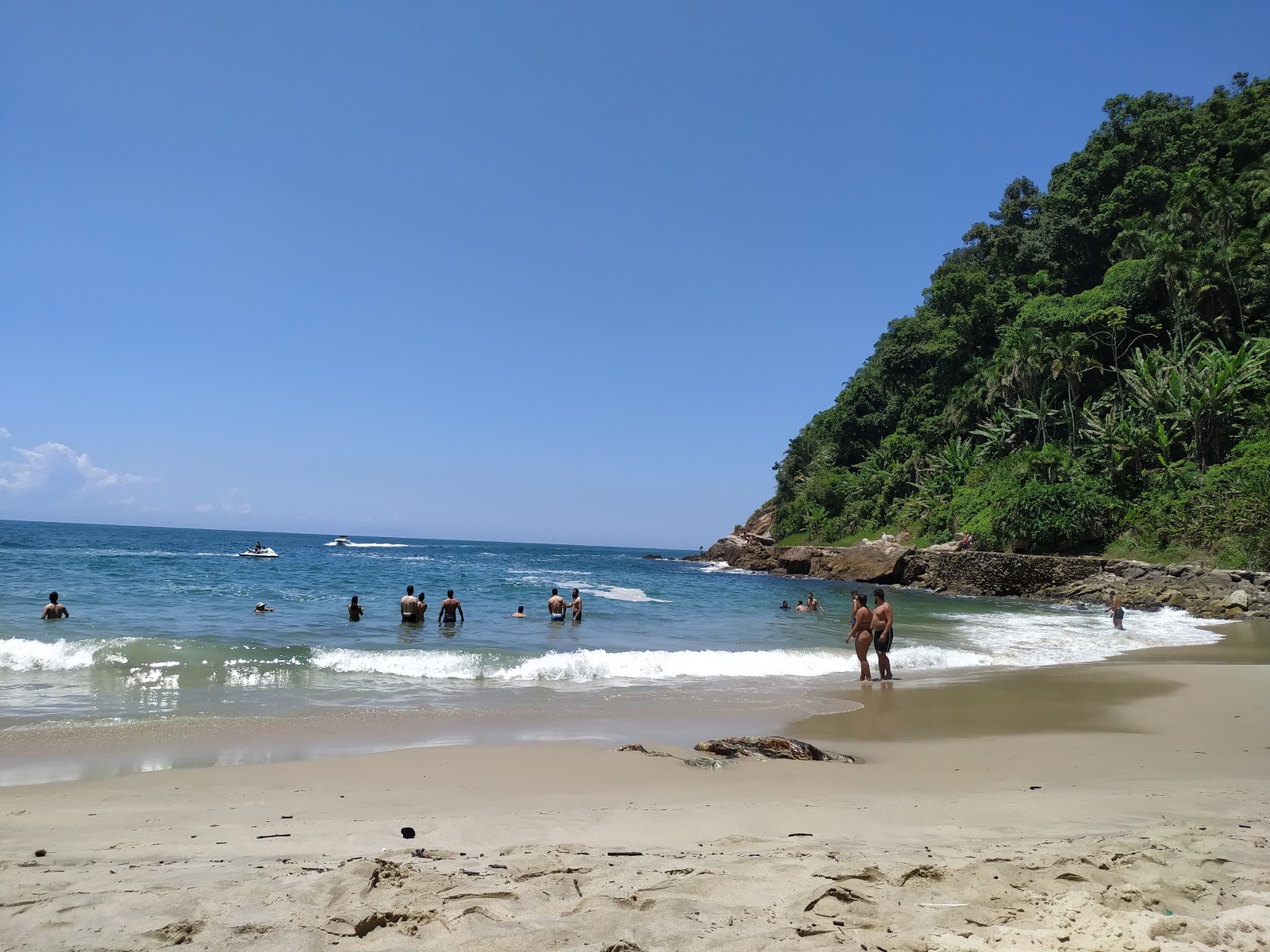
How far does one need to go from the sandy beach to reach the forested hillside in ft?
96.8

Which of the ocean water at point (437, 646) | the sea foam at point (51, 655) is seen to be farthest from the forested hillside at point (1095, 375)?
the sea foam at point (51, 655)

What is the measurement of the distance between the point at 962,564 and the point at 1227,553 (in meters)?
10.9

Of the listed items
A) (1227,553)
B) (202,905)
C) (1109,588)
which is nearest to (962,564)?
(1109,588)

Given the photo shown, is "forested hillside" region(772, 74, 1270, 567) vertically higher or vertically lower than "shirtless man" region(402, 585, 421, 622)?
higher

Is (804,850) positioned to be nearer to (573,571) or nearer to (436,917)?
(436,917)

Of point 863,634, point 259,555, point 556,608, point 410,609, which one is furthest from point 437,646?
point 259,555

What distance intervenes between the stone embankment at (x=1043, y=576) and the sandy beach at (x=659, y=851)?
22.9m

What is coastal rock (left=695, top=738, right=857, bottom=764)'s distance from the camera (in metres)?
7.09

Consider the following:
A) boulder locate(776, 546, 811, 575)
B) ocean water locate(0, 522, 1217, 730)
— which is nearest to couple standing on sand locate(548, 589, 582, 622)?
ocean water locate(0, 522, 1217, 730)

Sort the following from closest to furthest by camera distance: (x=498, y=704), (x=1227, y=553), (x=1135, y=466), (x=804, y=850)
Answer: (x=804, y=850)
(x=498, y=704)
(x=1227, y=553)
(x=1135, y=466)

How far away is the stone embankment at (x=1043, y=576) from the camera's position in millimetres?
25719

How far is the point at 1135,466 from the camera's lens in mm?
35938

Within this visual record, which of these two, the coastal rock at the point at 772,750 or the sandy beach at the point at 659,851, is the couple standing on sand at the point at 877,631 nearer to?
the sandy beach at the point at 659,851

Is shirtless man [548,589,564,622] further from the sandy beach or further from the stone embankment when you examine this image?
the stone embankment
